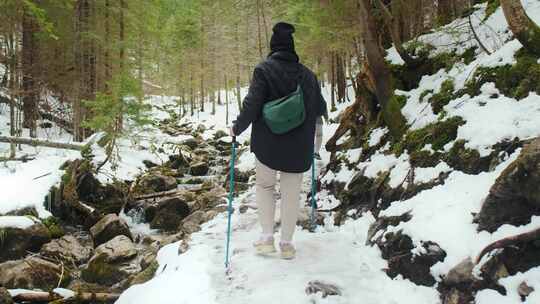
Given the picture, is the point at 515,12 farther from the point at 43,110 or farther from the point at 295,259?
the point at 43,110

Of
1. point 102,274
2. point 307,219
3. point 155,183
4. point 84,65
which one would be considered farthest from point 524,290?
point 84,65

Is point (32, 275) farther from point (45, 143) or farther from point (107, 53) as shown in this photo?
point (107, 53)

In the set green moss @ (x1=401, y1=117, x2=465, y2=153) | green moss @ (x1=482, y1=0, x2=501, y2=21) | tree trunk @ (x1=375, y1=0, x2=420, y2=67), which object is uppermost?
green moss @ (x1=482, y1=0, x2=501, y2=21)

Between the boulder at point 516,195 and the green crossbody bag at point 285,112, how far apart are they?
70.8 inches

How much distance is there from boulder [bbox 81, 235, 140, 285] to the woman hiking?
3520mm

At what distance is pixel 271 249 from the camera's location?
4.24m

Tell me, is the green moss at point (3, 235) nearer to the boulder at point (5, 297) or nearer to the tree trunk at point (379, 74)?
the boulder at point (5, 297)

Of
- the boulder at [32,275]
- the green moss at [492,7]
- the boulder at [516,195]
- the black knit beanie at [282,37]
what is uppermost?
the green moss at [492,7]

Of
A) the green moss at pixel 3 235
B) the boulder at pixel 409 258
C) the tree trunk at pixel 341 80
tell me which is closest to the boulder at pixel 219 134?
the tree trunk at pixel 341 80

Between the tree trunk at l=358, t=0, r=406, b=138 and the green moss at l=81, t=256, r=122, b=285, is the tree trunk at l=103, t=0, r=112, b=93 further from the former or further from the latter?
the tree trunk at l=358, t=0, r=406, b=138

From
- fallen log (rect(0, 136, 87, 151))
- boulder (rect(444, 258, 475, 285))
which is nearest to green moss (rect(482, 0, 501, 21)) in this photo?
boulder (rect(444, 258, 475, 285))

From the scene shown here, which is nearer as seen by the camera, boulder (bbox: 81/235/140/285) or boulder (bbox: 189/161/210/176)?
boulder (bbox: 81/235/140/285)

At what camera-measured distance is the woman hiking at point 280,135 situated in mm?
4012

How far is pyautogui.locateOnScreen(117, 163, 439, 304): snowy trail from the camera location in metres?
3.33
